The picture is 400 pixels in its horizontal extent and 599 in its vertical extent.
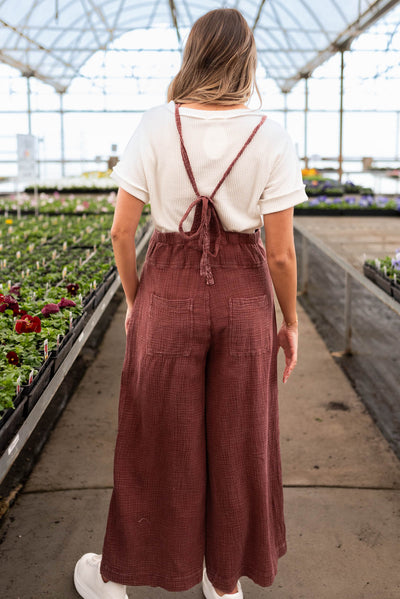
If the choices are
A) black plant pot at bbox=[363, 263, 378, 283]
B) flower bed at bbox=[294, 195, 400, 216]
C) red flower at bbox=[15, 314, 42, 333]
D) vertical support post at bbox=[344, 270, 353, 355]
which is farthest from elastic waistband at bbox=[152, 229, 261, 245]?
flower bed at bbox=[294, 195, 400, 216]

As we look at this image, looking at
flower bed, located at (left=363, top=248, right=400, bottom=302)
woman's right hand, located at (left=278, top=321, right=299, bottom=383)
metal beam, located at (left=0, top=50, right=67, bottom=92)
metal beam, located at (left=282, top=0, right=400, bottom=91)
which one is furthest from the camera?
metal beam, located at (left=0, top=50, right=67, bottom=92)

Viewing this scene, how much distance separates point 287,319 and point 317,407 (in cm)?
191

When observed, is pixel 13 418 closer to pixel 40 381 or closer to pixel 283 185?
pixel 40 381

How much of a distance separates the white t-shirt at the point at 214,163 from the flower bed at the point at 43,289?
709mm

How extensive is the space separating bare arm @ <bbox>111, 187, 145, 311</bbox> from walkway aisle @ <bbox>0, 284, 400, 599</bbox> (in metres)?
1.04

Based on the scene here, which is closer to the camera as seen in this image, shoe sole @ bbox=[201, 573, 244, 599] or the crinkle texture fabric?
the crinkle texture fabric

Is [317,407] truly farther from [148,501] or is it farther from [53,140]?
[53,140]

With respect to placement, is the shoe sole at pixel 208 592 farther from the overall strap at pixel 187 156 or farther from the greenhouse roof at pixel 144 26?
the greenhouse roof at pixel 144 26

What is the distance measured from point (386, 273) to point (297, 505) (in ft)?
4.44

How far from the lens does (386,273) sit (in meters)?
3.30

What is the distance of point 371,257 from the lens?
4090 mm

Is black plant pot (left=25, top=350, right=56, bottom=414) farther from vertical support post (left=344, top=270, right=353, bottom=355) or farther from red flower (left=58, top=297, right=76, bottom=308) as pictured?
vertical support post (left=344, top=270, right=353, bottom=355)

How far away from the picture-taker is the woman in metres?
1.49

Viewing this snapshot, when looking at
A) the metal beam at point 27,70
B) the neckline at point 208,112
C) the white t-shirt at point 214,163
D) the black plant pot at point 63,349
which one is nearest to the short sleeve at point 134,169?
the white t-shirt at point 214,163
